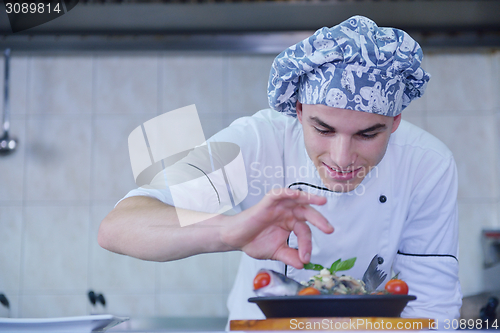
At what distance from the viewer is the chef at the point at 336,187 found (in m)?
0.77

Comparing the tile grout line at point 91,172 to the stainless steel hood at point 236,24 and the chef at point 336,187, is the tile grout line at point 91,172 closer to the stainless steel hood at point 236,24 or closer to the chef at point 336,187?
the stainless steel hood at point 236,24

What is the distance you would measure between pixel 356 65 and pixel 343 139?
178 millimetres

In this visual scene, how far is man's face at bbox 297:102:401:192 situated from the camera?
38.1 inches

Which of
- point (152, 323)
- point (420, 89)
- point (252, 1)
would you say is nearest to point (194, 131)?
point (252, 1)

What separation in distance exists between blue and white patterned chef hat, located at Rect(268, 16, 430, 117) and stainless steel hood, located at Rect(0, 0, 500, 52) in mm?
1125

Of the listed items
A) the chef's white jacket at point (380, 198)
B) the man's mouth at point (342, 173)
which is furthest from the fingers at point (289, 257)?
the chef's white jacket at point (380, 198)

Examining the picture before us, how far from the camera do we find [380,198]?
1.22 m

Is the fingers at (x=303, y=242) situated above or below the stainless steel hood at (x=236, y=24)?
below

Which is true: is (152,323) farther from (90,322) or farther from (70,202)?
(90,322)

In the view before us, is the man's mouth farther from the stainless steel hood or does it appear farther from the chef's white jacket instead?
the stainless steel hood

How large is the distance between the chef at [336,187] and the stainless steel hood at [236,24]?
997 mm

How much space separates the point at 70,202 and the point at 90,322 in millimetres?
2113

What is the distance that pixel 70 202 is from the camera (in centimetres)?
256

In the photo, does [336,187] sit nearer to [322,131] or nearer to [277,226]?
[322,131]
